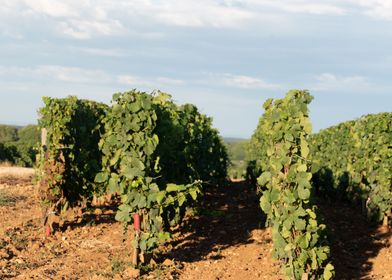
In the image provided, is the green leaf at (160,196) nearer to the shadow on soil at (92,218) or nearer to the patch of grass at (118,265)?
the patch of grass at (118,265)

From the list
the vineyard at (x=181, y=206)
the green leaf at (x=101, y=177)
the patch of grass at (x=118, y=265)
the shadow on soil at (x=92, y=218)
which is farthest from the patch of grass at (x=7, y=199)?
the green leaf at (x=101, y=177)

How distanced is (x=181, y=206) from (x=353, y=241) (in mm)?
3740

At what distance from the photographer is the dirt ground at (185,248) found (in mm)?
7961

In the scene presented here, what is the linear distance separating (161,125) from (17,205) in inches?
303

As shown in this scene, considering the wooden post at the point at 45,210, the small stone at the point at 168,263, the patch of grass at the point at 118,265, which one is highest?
the wooden post at the point at 45,210

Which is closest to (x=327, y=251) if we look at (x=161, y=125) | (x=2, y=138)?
(x=161, y=125)

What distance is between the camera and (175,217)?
9.80m

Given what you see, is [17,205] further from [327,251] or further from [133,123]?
[327,251]

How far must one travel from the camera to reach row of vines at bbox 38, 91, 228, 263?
25.7 feet

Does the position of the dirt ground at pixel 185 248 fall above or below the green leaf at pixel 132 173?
below

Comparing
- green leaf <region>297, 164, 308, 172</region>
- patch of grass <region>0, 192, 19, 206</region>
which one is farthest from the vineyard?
patch of grass <region>0, 192, 19, 206</region>

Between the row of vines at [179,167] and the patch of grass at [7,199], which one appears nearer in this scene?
the row of vines at [179,167]

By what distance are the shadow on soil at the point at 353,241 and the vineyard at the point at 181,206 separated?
0.03 meters

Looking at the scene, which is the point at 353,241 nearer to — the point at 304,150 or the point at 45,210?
the point at 304,150
